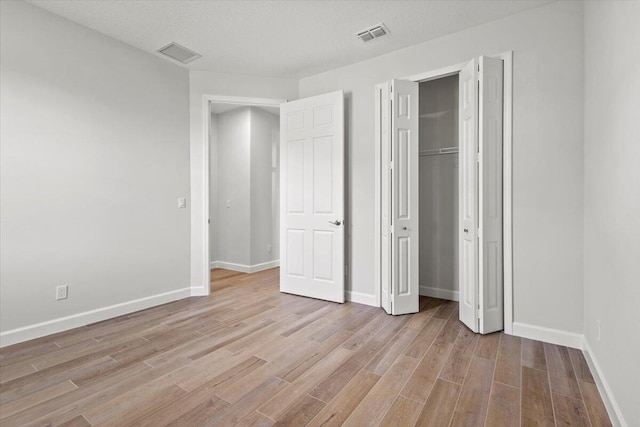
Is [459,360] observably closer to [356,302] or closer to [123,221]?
[356,302]

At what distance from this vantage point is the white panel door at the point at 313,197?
3.64 metres

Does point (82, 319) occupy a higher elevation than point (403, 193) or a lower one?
lower

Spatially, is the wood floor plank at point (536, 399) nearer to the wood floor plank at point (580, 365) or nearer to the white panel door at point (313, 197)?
the wood floor plank at point (580, 365)

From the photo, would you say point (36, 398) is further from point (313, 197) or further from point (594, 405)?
point (594, 405)

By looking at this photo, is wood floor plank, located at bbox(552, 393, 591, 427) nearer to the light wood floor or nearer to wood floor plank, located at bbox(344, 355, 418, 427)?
the light wood floor

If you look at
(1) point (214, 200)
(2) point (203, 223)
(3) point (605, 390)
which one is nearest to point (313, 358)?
(3) point (605, 390)

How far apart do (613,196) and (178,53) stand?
392cm

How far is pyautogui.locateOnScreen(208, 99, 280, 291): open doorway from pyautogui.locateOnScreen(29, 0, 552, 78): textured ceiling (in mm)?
1922

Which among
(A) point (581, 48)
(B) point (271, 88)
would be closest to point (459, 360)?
(A) point (581, 48)

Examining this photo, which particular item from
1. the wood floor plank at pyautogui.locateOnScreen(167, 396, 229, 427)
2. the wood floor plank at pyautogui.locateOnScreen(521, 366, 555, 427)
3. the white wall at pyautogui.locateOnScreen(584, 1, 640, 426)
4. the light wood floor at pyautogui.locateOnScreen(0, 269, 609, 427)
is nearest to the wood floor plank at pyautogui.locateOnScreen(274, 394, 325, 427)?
the light wood floor at pyautogui.locateOnScreen(0, 269, 609, 427)

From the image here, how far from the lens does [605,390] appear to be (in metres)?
1.80

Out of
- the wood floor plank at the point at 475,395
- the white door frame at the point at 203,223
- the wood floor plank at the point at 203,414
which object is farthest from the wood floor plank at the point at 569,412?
the white door frame at the point at 203,223

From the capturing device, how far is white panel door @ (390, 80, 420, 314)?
3.17 m

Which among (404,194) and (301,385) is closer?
(301,385)
